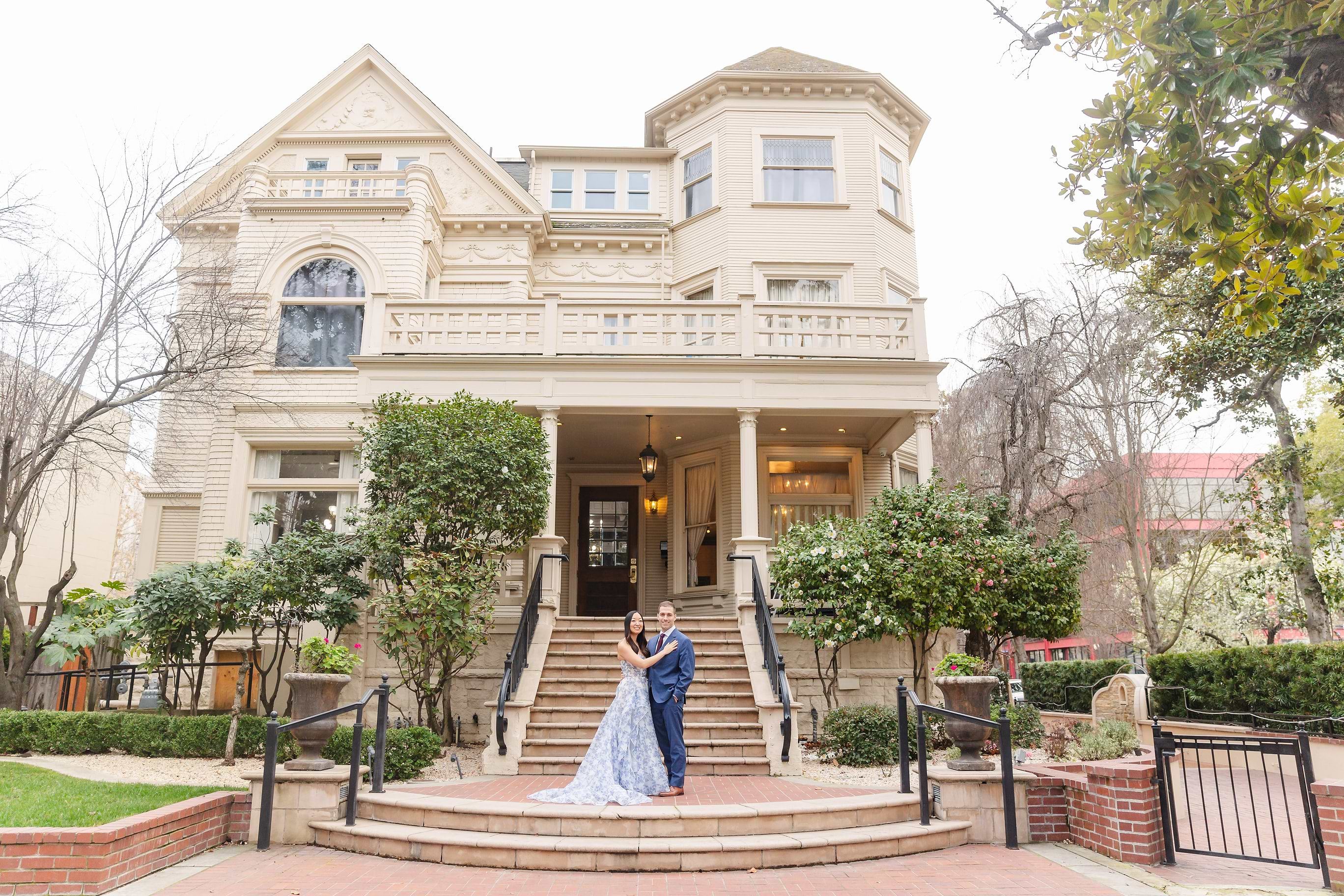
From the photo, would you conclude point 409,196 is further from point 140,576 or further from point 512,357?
point 140,576

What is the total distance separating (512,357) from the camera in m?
13.1

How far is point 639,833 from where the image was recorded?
6.73 meters

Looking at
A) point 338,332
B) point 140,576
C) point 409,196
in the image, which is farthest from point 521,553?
point 140,576

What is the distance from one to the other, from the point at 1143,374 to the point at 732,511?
31.3 ft

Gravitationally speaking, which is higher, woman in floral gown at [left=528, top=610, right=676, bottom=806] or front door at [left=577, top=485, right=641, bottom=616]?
front door at [left=577, top=485, right=641, bottom=616]

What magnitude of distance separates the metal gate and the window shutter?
17.1m

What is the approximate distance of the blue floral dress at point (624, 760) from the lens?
752cm

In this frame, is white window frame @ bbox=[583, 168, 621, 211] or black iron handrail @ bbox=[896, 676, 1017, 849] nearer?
black iron handrail @ bbox=[896, 676, 1017, 849]

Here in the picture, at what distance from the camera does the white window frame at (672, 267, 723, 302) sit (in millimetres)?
16953

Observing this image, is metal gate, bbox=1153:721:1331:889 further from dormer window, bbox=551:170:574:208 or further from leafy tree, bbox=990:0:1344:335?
dormer window, bbox=551:170:574:208

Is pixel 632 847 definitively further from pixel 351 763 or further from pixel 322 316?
pixel 322 316

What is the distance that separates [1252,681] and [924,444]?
693 cm

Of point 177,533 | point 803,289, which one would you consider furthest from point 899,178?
point 177,533

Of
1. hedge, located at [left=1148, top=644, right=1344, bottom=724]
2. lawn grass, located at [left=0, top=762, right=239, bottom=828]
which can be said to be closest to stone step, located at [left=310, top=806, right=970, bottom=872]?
lawn grass, located at [left=0, top=762, right=239, bottom=828]
